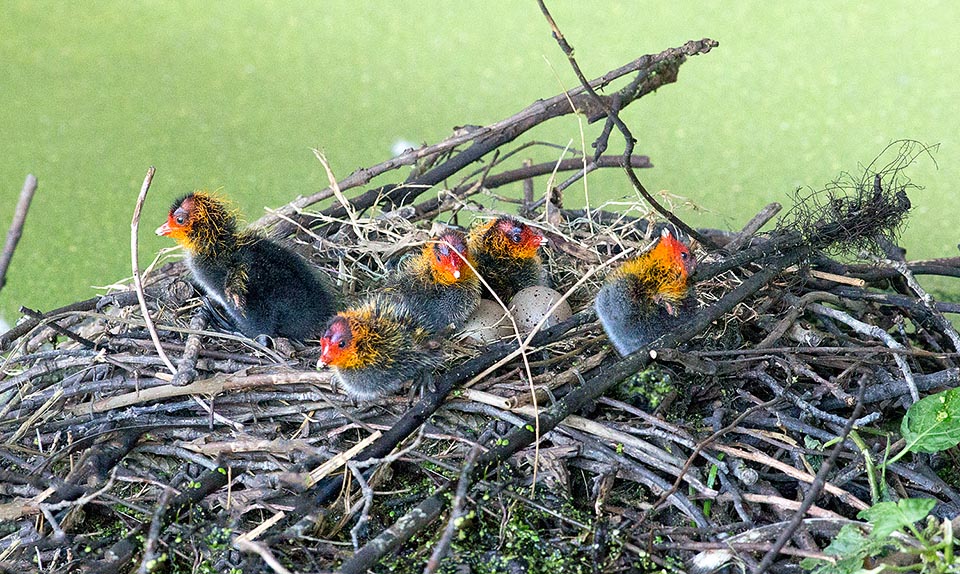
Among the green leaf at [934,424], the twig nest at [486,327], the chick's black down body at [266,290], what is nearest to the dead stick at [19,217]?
the chick's black down body at [266,290]

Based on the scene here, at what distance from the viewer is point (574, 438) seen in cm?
145

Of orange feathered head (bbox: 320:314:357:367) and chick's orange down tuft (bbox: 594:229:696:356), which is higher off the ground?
orange feathered head (bbox: 320:314:357:367)

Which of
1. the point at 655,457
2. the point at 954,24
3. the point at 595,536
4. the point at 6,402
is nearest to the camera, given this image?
the point at 595,536

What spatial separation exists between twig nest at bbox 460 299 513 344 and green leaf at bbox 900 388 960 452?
724mm

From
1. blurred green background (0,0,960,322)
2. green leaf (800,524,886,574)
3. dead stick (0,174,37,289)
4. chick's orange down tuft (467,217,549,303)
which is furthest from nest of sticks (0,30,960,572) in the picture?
blurred green background (0,0,960,322)

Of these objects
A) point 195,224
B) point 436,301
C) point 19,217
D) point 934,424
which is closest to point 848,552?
point 934,424

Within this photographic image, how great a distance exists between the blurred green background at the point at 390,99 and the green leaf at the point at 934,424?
121 cm

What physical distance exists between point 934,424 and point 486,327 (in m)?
0.79

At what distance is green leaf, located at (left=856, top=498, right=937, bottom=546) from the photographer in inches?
45.0

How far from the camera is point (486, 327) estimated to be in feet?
5.84

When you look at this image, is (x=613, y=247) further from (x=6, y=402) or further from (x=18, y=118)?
(x=18, y=118)

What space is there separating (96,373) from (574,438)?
0.91 meters

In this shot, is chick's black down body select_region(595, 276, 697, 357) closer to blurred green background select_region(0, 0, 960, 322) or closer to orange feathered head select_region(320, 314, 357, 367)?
orange feathered head select_region(320, 314, 357, 367)

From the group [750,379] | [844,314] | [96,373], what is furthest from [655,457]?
[96,373]
